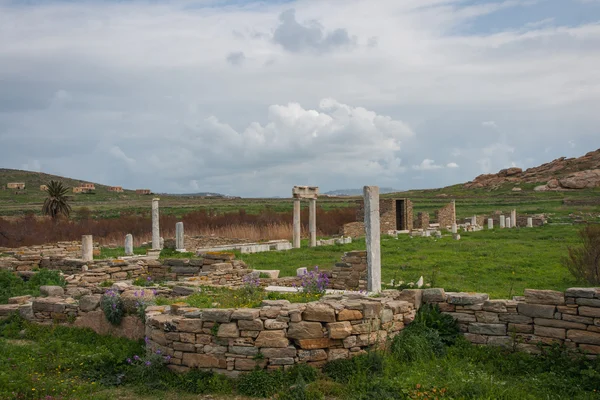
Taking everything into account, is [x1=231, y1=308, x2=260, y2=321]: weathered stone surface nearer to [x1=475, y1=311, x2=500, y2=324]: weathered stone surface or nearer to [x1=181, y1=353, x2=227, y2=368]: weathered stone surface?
[x1=181, y1=353, x2=227, y2=368]: weathered stone surface

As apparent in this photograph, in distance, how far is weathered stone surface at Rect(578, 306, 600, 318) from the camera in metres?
7.40

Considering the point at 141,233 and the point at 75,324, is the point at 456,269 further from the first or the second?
the point at 141,233

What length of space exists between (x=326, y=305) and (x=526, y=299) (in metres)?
3.01

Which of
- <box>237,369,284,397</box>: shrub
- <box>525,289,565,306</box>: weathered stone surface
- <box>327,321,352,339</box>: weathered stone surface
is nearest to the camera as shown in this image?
<box>237,369,284,397</box>: shrub

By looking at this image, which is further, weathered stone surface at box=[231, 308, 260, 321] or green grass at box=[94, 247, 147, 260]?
green grass at box=[94, 247, 147, 260]

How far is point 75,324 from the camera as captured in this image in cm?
1040

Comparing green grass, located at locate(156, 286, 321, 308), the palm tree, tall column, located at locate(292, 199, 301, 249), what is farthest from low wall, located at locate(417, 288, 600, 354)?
the palm tree

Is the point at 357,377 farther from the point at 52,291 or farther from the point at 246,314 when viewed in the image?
the point at 52,291

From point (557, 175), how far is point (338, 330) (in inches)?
3892

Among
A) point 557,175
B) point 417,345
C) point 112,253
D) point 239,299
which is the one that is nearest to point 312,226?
point 112,253

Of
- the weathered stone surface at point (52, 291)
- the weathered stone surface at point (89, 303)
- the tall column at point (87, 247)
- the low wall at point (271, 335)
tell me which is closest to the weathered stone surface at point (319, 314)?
the low wall at point (271, 335)

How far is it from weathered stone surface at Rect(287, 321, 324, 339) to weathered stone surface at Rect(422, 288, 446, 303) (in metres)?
2.33

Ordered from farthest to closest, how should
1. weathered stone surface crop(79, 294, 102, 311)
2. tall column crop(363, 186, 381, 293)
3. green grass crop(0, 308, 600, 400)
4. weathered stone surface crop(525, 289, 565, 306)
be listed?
tall column crop(363, 186, 381, 293) < weathered stone surface crop(79, 294, 102, 311) < weathered stone surface crop(525, 289, 565, 306) < green grass crop(0, 308, 600, 400)

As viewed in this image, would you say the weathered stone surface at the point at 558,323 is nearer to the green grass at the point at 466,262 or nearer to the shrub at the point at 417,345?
the shrub at the point at 417,345
